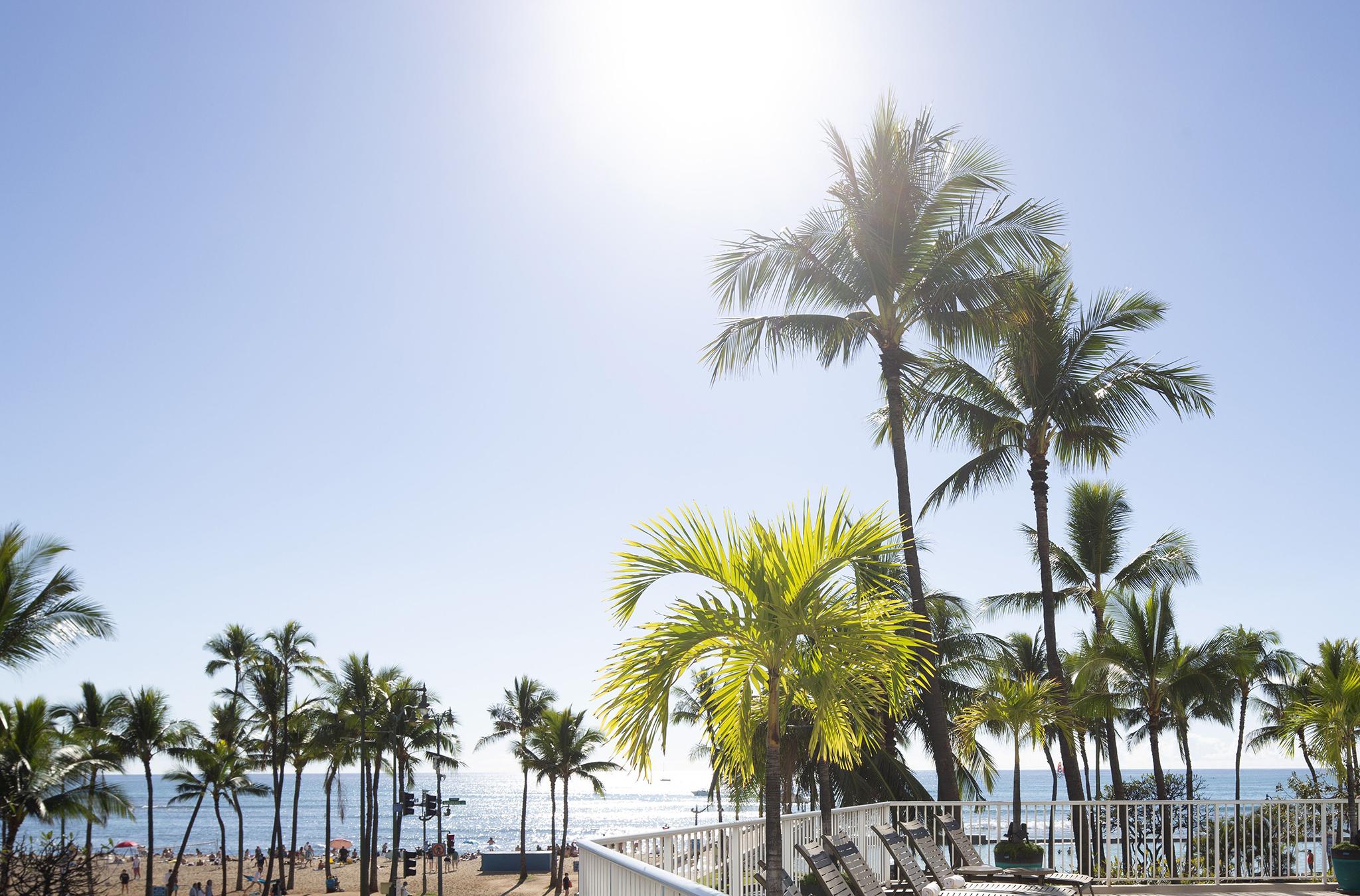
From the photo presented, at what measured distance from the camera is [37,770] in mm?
21797

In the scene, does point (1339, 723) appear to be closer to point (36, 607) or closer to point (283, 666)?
point (36, 607)

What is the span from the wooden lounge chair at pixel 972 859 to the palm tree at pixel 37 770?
16.4 metres

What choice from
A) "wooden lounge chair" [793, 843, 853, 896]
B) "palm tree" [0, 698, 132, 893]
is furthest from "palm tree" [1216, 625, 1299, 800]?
"palm tree" [0, 698, 132, 893]

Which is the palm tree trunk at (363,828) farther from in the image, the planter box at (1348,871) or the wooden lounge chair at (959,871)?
the planter box at (1348,871)

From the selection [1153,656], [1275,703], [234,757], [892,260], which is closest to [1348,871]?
[892,260]

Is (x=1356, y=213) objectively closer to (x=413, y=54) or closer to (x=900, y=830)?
(x=900, y=830)

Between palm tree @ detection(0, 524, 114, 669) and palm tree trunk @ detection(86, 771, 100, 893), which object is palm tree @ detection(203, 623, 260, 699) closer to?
palm tree trunk @ detection(86, 771, 100, 893)

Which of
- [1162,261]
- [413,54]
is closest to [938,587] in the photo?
[1162,261]

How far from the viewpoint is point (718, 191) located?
15867mm

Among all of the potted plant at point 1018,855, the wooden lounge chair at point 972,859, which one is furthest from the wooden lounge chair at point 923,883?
the potted plant at point 1018,855

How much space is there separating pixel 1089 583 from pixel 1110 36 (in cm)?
1585

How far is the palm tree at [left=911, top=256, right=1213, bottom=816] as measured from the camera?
54.4ft

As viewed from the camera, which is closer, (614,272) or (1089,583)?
(614,272)

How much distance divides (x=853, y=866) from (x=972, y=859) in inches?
133
